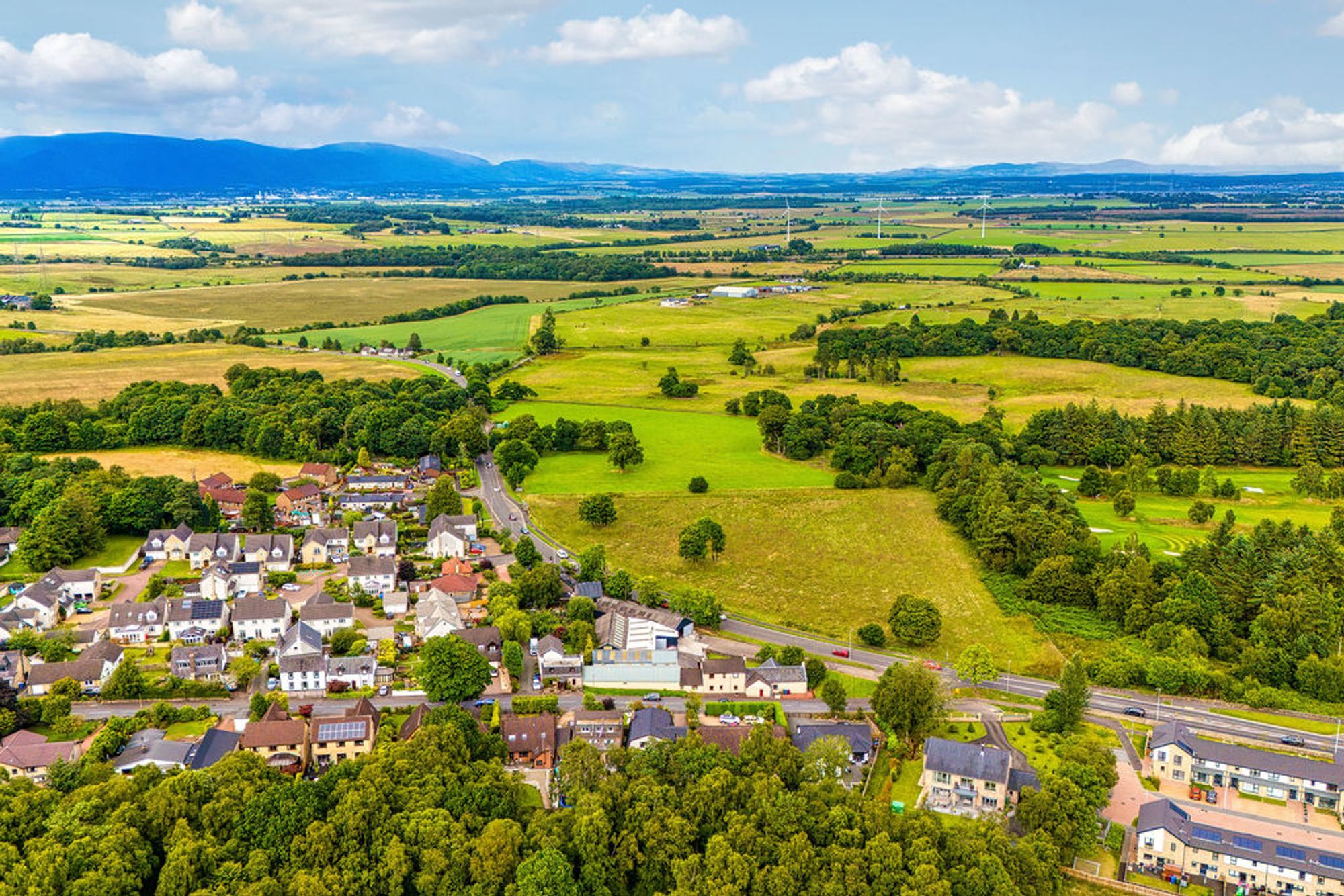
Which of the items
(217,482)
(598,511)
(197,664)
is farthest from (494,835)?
(217,482)

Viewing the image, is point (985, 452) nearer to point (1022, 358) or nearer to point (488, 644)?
point (488, 644)

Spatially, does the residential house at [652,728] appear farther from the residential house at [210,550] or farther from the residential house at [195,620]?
the residential house at [210,550]

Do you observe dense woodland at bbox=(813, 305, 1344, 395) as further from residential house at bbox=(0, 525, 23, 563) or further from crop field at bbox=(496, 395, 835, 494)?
residential house at bbox=(0, 525, 23, 563)

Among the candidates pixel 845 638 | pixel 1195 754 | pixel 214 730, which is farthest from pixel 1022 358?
pixel 214 730

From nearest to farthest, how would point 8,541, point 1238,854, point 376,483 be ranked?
point 1238,854 → point 8,541 → point 376,483

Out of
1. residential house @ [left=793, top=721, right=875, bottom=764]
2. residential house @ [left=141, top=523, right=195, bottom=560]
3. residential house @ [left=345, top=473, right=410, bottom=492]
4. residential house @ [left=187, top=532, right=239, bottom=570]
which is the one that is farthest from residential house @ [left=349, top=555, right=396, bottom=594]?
residential house @ [left=793, top=721, right=875, bottom=764]

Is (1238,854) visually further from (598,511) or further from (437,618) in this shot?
(598,511)

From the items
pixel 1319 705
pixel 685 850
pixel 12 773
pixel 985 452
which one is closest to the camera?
pixel 685 850
